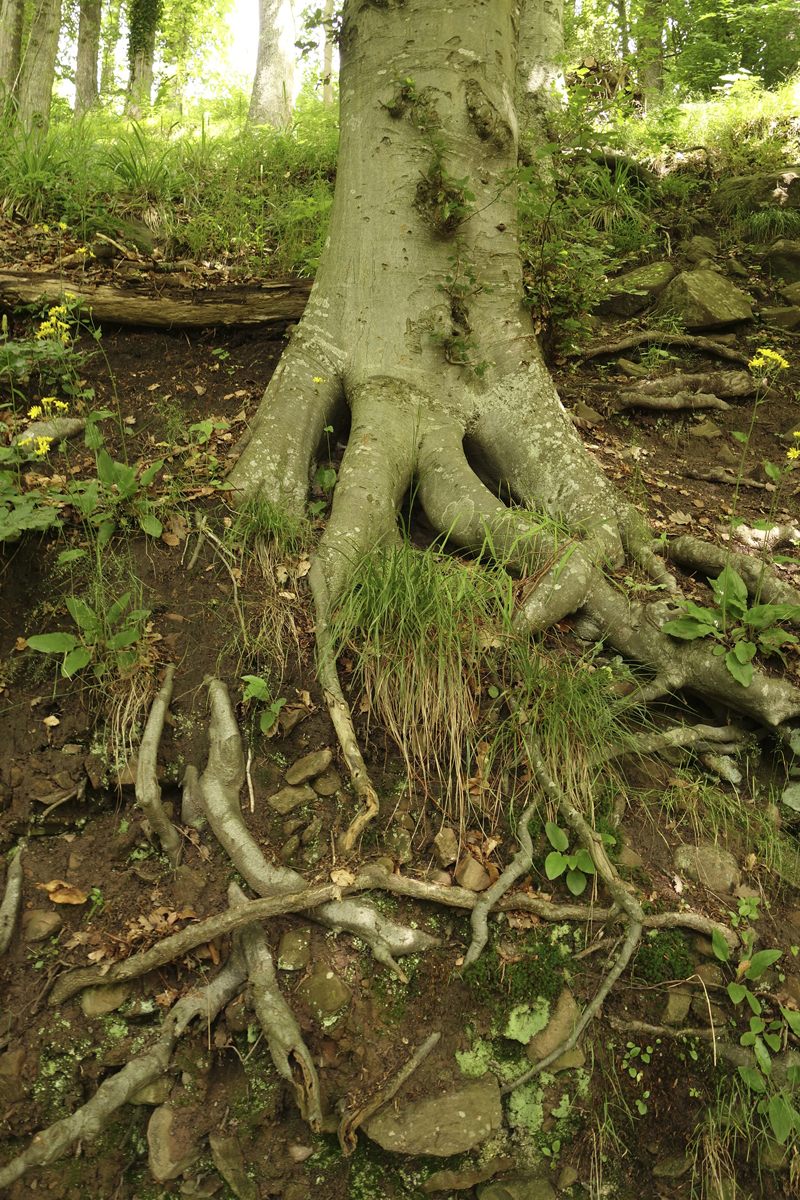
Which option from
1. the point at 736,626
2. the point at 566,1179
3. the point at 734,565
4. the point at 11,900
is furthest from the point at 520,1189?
the point at 734,565

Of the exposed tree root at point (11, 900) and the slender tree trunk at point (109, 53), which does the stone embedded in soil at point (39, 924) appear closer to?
the exposed tree root at point (11, 900)

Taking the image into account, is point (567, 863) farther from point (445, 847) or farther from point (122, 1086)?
point (122, 1086)

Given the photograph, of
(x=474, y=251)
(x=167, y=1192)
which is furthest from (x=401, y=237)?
(x=167, y=1192)

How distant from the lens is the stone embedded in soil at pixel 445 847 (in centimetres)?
254

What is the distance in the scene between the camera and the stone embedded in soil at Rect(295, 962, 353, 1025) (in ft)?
7.51

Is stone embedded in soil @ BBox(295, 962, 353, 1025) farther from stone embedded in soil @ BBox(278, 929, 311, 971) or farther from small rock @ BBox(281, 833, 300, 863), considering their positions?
small rock @ BBox(281, 833, 300, 863)

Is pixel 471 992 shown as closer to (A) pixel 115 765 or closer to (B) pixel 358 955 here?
(B) pixel 358 955

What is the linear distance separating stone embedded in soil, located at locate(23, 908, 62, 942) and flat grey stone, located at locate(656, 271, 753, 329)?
18.6 ft

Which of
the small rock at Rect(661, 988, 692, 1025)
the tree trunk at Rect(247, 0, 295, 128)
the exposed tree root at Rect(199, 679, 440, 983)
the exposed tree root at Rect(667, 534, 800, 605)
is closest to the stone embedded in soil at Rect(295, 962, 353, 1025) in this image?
the exposed tree root at Rect(199, 679, 440, 983)

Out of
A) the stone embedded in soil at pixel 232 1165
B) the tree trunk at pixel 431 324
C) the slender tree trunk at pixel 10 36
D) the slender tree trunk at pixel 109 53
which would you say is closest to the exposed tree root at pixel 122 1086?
the stone embedded in soil at pixel 232 1165

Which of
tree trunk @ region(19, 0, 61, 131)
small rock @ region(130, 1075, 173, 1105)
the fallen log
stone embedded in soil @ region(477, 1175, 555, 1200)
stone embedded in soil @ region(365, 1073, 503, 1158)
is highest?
tree trunk @ region(19, 0, 61, 131)

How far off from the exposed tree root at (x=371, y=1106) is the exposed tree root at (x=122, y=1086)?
514mm

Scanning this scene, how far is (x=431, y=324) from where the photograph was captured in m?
3.75

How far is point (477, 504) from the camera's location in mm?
3365
